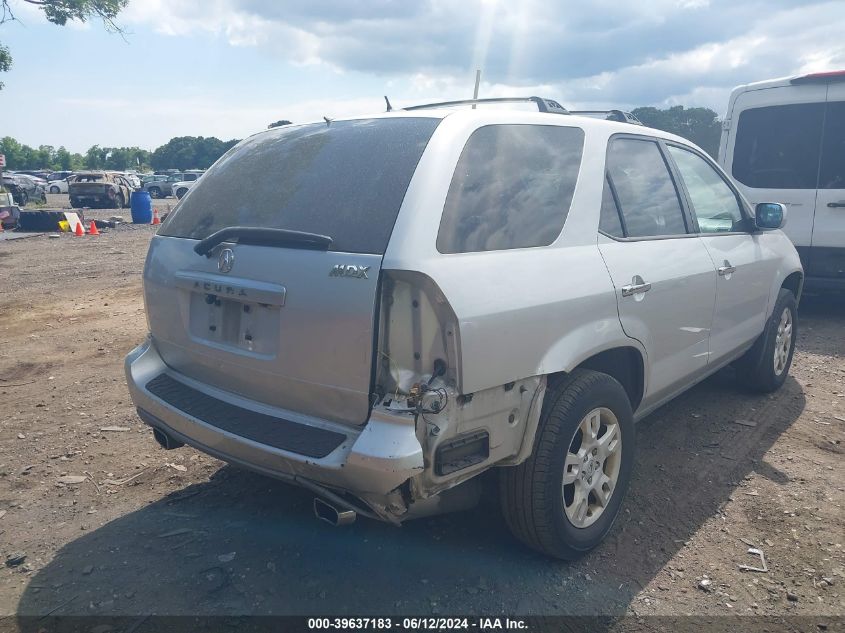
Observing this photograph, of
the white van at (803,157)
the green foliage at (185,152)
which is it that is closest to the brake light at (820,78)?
the white van at (803,157)

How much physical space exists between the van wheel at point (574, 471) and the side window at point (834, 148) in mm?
5456

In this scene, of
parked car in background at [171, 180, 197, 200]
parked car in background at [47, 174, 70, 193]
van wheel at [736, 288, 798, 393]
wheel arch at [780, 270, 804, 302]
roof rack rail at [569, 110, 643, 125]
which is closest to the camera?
roof rack rail at [569, 110, 643, 125]

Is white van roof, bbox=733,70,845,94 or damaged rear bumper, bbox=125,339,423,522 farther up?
white van roof, bbox=733,70,845,94

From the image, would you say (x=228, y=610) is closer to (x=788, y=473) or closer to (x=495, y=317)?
(x=495, y=317)

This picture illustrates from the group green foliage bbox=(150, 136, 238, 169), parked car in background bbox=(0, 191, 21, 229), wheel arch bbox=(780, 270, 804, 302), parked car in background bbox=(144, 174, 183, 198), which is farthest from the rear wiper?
green foliage bbox=(150, 136, 238, 169)

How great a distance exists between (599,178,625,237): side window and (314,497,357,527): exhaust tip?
65.6 inches

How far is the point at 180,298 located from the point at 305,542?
123 cm

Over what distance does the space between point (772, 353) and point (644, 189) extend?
87.0 inches

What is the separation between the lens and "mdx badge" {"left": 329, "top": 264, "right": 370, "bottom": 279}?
7.45 ft

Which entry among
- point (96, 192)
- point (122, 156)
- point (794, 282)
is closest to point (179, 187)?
point (96, 192)

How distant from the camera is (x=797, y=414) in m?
4.68

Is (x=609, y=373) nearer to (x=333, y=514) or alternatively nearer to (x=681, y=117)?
(x=333, y=514)

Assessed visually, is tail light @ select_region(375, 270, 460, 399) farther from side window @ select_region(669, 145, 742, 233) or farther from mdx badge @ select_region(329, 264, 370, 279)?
side window @ select_region(669, 145, 742, 233)

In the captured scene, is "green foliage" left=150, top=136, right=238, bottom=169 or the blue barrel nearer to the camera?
the blue barrel
